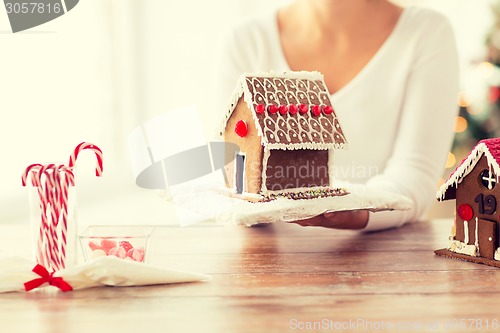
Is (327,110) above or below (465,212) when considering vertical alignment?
above

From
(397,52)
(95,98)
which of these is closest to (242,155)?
(397,52)

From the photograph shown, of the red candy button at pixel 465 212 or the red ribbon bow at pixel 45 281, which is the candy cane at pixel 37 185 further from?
the red candy button at pixel 465 212

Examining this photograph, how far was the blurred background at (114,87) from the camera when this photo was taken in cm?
261

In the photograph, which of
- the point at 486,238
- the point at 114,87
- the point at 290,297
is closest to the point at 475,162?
the point at 486,238

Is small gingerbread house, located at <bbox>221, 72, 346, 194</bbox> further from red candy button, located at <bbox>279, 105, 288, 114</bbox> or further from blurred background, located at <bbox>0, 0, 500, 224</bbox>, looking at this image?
blurred background, located at <bbox>0, 0, 500, 224</bbox>

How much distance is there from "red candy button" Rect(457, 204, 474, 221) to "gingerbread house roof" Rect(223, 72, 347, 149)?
321 millimetres

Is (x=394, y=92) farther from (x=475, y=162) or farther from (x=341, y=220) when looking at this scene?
(x=475, y=162)

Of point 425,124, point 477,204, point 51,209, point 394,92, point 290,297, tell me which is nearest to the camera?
point 290,297

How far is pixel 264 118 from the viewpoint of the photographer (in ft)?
4.53

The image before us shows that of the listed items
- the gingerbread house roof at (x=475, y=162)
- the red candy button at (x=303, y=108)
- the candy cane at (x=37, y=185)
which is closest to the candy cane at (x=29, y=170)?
the candy cane at (x=37, y=185)

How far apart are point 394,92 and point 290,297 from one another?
118 centimetres

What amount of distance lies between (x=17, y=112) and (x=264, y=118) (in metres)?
1.58

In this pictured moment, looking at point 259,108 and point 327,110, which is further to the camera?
point 327,110

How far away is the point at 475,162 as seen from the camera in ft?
4.02
